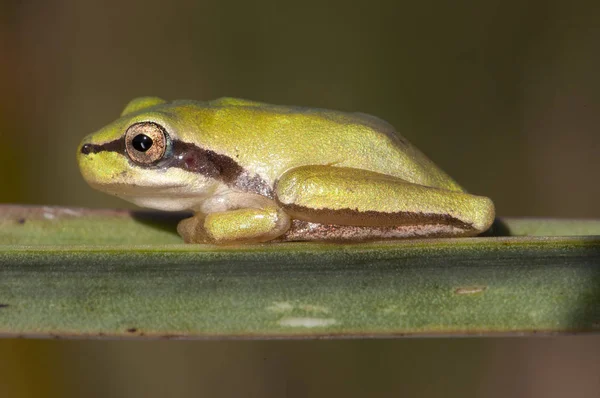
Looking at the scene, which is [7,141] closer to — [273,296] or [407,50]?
[407,50]

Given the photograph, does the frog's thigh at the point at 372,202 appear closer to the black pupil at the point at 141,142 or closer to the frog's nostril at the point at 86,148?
the black pupil at the point at 141,142

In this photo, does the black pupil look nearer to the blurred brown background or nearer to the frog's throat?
the frog's throat

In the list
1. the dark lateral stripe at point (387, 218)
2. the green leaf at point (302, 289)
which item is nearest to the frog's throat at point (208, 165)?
the dark lateral stripe at point (387, 218)

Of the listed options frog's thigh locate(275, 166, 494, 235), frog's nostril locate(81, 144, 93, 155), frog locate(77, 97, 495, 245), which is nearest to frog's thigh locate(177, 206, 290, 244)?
frog locate(77, 97, 495, 245)

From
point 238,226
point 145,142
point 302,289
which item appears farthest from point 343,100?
point 302,289

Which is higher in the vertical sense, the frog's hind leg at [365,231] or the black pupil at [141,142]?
the black pupil at [141,142]

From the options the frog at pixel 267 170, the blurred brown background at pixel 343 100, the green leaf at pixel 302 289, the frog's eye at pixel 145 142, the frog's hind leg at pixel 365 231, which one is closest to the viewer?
the green leaf at pixel 302 289

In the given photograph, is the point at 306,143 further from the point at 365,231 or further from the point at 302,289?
the point at 302,289
